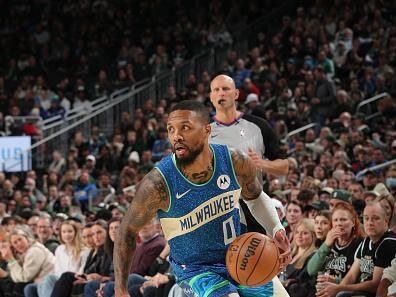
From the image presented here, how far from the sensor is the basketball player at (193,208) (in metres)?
5.87

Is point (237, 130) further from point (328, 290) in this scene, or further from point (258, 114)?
point (258, 114)

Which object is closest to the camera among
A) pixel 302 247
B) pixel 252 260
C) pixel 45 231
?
pixel 252 260

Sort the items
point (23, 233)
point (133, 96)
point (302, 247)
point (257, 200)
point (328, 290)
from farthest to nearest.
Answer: point (133, 96) < point (23, 233) < point (302, 247) < point (328, 290) < point (257, 200)

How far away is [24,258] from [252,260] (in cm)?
595

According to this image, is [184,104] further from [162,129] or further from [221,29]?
[221,29]

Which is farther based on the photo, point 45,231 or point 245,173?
point 45,231

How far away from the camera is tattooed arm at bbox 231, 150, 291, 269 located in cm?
609

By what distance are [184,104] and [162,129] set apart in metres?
11.6

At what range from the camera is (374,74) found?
1738 centimetres

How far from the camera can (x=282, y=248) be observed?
6.11m

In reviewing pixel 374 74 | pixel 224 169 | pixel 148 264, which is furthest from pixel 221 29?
pixel 224 169

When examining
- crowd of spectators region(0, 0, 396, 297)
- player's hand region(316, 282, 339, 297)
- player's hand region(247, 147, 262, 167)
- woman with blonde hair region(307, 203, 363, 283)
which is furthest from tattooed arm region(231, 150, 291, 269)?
woman with blonde hair region(307, 203, 363, 283)

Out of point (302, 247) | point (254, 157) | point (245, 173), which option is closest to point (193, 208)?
point (245, 173)

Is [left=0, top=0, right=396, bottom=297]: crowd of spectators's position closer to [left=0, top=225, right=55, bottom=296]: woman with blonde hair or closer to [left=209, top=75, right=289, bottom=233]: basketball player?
[left=0, top=225, right=55, bottom=296]: woman with blonde hair
